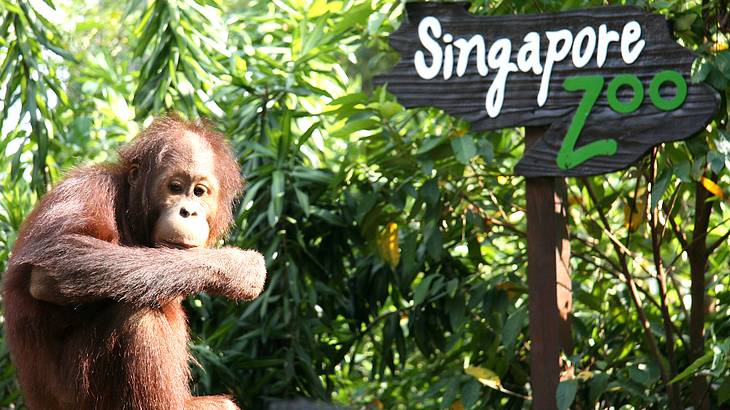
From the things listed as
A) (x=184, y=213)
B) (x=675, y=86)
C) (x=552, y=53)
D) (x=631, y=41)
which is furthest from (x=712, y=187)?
(x=184, y=213)

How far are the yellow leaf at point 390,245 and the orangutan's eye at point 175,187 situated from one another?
1.31m

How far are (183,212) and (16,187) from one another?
6.53ft

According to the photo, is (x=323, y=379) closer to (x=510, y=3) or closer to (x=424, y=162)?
(x=424, y=162)

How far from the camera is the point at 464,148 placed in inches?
129

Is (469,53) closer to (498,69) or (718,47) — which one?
(498,69)

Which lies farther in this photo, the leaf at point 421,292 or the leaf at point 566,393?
the leaf at point 421,292

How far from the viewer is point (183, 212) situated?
2.58 m

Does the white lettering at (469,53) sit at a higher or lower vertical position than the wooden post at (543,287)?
higher

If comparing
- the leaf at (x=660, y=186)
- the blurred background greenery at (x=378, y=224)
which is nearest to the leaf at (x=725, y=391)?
the blurred background greenery at (x=378, y=224)

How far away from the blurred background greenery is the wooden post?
0.20 m

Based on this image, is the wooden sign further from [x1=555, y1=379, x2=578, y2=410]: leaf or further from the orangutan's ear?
the orangutan's ear

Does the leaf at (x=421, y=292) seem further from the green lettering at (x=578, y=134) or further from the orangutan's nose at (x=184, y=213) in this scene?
the orangutan's nose at (x=184, y=213)

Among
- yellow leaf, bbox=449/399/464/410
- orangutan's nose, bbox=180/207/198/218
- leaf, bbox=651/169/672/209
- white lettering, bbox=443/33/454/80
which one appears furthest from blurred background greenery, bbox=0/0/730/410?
orangutan's nose, bbox=180/207/198/218

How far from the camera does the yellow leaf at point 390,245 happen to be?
151 inches
